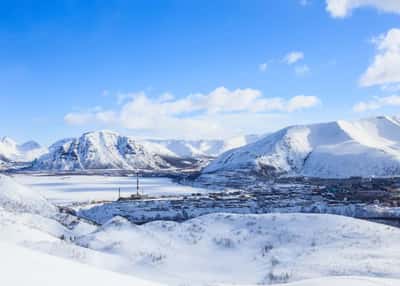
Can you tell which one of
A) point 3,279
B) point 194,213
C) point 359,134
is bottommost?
point 194,213

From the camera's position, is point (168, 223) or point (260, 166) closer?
point (168, 223)

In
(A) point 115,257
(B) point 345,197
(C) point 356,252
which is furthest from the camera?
(B) point 345,197

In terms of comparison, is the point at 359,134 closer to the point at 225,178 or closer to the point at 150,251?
the point at 225,178

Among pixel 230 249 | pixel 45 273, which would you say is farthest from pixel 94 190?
pixel 45 273

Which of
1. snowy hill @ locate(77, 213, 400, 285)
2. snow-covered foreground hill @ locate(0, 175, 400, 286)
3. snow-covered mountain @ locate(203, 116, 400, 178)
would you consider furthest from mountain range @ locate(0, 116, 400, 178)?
snow-covered foreground hill @ locate(0, 175, 400, 286)

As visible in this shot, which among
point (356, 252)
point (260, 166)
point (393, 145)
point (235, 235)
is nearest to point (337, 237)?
point (356, 252)

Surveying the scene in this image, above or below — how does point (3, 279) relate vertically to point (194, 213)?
above
